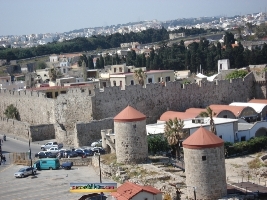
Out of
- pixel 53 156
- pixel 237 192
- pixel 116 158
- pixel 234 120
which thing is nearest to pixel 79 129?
pixel 53 156

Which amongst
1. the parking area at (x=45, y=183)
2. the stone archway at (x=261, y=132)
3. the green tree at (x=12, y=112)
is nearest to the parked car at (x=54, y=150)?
the parking area at (x=45, y=183)

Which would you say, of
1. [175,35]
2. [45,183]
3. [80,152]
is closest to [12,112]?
[80,152]

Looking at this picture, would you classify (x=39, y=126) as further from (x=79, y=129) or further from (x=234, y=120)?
(x=234, y=120)

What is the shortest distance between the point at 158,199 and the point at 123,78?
29.8 metres

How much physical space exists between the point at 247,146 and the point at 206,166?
12.1 metres

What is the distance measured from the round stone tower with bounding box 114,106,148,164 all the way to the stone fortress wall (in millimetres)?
Answer: 6497

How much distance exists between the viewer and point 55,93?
47.5 metres

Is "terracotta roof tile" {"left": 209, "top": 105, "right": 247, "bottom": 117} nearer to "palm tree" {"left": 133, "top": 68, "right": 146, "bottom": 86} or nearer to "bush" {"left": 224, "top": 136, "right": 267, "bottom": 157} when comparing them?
"bush" {"left": 224, "top": 136, "right": 267, "bottom": 157}

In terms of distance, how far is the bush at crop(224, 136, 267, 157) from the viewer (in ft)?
114

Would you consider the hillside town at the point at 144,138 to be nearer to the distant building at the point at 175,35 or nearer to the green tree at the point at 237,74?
the green tree at the point at 237,74

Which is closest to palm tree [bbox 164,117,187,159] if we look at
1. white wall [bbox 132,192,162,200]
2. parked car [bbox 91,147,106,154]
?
parked car [bbox 91,147,106,154]

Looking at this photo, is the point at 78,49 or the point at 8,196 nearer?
the point at 8,196

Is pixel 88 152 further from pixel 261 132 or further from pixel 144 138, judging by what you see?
pixel 261 132

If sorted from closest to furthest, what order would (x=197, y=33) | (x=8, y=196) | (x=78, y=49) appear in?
(x=8, y=196) → (x=78, y=49) → (x=197, y=33)
